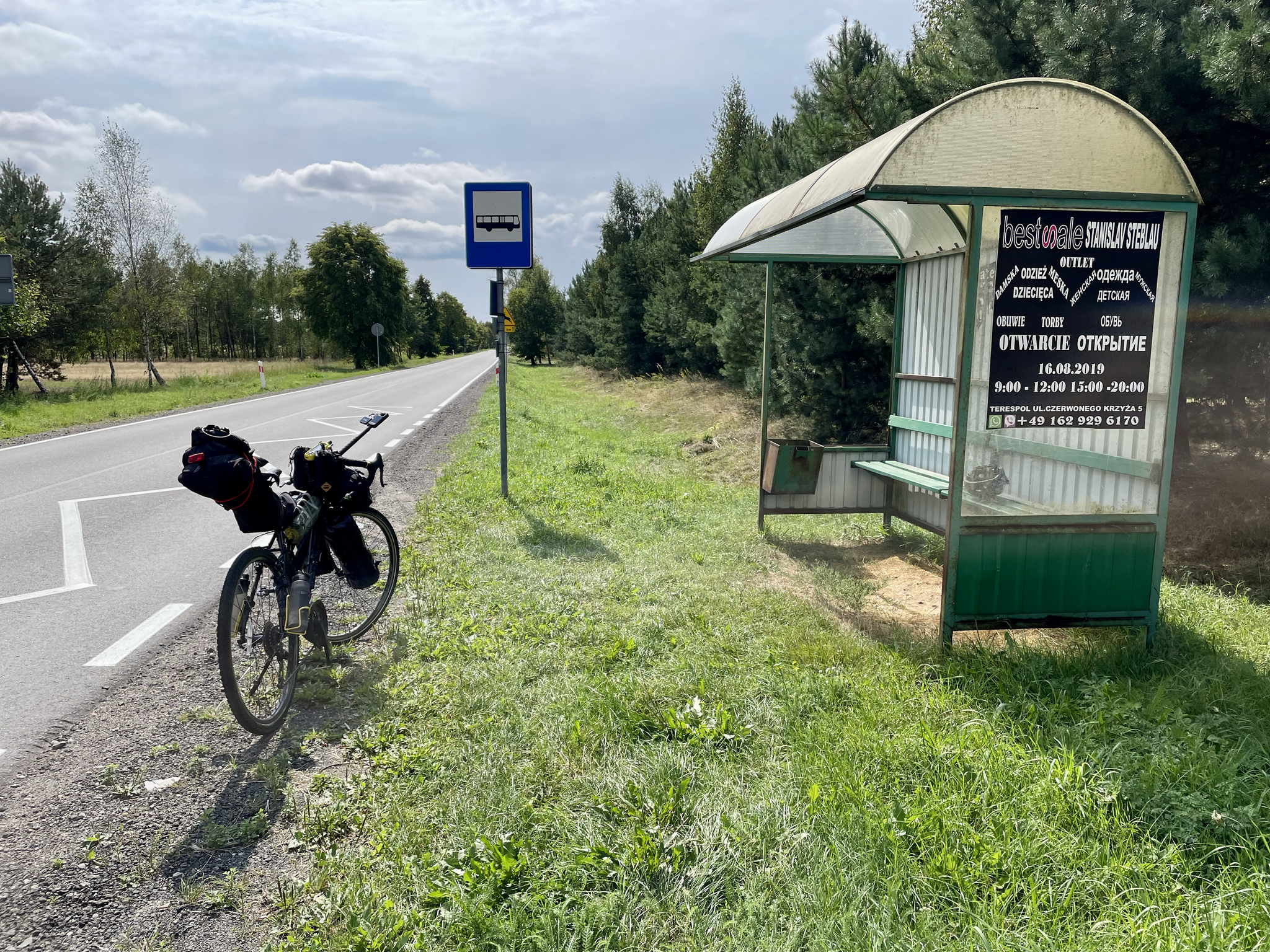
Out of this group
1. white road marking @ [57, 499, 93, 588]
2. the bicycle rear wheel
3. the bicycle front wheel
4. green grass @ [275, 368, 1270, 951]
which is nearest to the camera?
green grass @ [275, 368, 1270, 951]

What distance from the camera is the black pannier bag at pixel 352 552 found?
4.38 metres

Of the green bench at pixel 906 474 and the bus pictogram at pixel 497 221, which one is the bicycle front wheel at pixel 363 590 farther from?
the bus pictogram at pixel 497 221

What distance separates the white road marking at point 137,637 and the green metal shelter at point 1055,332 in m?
4.65

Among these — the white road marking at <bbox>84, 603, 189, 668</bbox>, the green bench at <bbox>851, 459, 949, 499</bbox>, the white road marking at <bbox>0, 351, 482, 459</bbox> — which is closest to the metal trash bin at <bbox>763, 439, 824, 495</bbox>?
the green bench at <bbox>851, 459, 949, 499</bbox>

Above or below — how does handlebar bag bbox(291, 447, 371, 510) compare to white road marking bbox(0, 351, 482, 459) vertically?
above

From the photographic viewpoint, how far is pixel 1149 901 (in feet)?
7.77

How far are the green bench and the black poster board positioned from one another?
1.40m

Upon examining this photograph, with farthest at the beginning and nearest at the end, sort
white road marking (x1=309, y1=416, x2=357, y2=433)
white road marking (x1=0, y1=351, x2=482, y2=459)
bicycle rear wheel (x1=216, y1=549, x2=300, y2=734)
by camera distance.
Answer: white road marking (x1=309, y1=416, x2=357, y2=433) → white road marking (x1=0, y1=351, x2=482, y2=459) → bicycle rear wheel (x1=216, y1=549, x2=300, y2=734)

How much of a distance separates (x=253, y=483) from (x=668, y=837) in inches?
94.0

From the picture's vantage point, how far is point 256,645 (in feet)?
11.6

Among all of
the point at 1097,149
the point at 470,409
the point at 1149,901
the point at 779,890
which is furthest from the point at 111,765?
the point at 470,409

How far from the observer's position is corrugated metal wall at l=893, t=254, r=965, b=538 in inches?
273

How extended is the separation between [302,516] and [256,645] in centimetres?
75

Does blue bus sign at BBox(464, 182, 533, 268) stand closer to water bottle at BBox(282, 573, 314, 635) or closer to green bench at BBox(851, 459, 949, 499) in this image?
green bench at BBox(851, 459, 949, 499)
